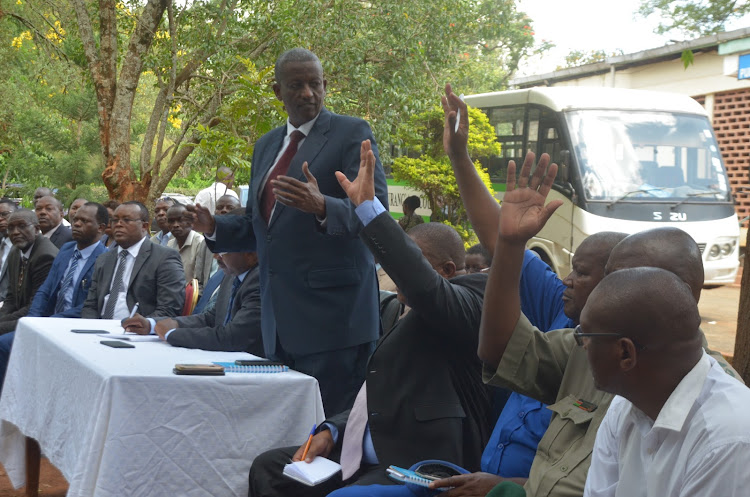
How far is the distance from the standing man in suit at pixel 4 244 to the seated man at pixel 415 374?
564 cm

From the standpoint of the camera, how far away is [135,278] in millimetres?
6117

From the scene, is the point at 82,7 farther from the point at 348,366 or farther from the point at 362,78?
the point at 348,366

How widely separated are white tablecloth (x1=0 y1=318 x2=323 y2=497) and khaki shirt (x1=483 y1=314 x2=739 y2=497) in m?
1.20

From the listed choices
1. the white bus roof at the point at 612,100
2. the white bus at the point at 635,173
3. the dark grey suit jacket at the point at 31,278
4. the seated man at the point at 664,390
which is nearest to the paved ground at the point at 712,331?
the white bus at the point at 635,173

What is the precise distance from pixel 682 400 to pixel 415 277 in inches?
48.2

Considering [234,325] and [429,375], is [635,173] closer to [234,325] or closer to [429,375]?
[234,325]

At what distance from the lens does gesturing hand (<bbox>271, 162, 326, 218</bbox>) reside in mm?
3320

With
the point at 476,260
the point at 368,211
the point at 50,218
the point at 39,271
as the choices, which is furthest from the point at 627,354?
the point at 50,218

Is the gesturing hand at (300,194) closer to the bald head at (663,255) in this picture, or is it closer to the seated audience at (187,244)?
the bald head at (663,255)

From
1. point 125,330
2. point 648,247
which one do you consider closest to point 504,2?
point 125,330

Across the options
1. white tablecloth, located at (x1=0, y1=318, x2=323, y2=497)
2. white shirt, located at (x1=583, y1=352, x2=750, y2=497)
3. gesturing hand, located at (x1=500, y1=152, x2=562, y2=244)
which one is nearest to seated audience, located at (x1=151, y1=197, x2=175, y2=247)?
white tablecloth, located at (x1=0, y1=318, x2=323, y2=497)

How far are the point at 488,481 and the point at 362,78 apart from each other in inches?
443

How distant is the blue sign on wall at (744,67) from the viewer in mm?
14453

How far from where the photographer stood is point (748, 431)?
186 centimetres
